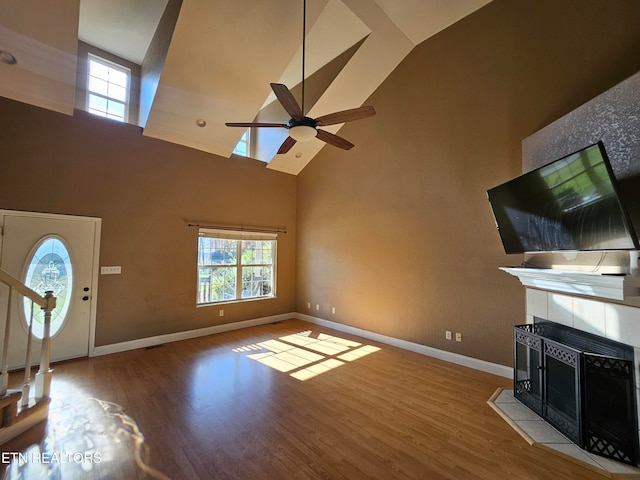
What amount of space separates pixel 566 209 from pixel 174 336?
218 inches

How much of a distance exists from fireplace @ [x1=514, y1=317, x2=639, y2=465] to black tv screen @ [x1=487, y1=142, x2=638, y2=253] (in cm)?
86

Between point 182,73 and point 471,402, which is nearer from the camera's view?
point 471,402

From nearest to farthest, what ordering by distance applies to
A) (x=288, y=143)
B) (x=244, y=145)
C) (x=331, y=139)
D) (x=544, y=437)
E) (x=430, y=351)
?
(x=544, y=437)
(x=331, y=139)
(x=288, y=143)
(x=430, y=351)
(x=244, y=145)

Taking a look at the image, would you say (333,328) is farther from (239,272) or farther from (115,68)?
(115,68)

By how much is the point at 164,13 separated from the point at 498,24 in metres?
4.44

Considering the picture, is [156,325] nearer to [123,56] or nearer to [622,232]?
[123,56]

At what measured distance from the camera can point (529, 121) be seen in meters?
3.29

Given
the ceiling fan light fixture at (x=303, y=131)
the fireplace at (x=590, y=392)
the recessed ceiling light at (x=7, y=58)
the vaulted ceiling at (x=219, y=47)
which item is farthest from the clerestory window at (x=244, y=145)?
the fireplace at (x=590, y=392)

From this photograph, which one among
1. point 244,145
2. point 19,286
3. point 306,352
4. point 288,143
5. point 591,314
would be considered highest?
point 244,145

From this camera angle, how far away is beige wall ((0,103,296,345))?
3.68 meters

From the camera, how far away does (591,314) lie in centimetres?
242

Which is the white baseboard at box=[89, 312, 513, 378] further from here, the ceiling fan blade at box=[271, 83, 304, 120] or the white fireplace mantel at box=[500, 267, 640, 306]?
the ceiling fan blade at box=[271, 83, 304, 120]

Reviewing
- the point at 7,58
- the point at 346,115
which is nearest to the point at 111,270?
the point at 7,58

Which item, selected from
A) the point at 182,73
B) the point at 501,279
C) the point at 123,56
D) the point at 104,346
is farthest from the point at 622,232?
A: the point at 123,56
